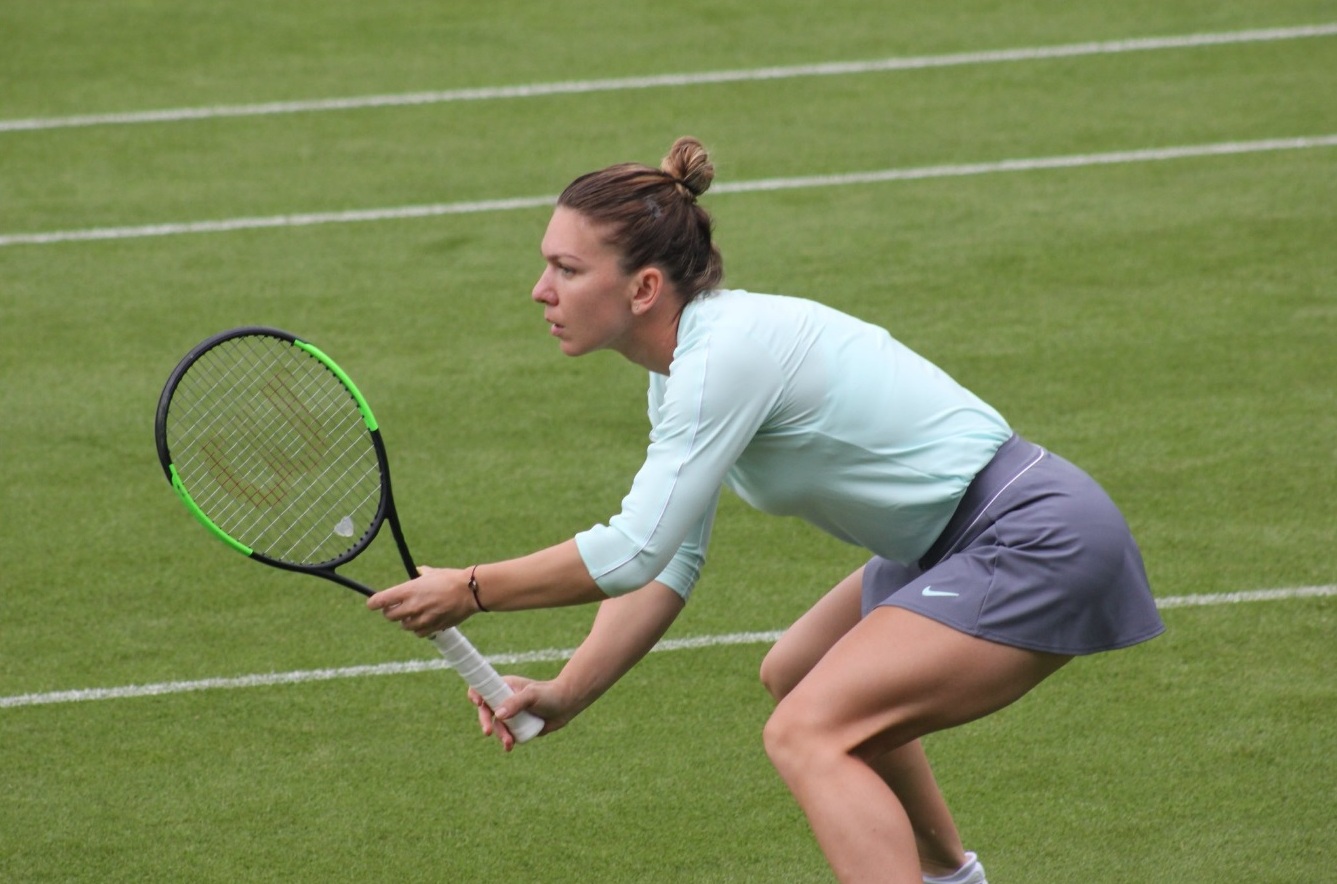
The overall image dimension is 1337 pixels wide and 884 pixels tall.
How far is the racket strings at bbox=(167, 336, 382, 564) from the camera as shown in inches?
220

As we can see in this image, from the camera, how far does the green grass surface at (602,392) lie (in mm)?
4879

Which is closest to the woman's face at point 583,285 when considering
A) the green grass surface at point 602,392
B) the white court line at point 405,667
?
the green grass surface at point 602,392

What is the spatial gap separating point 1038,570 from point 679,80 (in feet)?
28.4

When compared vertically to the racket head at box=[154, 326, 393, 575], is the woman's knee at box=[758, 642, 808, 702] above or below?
above

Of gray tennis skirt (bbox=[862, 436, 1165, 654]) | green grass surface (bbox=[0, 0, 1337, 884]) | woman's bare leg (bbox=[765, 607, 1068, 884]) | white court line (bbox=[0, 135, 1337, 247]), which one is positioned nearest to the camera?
woman's bare leg (bbox=[765, 607, 1068, 884])

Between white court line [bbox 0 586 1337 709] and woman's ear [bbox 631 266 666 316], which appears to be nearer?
woman's ear [bbox 631 266 666 316]

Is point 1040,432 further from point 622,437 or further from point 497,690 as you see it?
point 497,690

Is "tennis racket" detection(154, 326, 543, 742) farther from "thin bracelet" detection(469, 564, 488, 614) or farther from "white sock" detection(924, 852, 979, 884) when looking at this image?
"white sock" detection(924, 852, 979, 884)

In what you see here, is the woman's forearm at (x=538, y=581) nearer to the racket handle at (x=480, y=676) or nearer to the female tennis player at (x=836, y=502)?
the female tennis player at (x=836, y=502)

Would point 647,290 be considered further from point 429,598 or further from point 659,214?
point 429,598

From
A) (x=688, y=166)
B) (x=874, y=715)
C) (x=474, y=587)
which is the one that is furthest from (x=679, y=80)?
(x=874, y=715)

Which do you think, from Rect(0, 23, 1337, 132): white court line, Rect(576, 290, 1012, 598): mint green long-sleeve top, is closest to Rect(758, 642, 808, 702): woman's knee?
Rect(576, 290, 1012, 598): mint green long-sleeve top

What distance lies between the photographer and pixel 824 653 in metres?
4.02

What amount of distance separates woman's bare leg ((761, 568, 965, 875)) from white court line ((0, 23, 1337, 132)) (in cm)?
799
